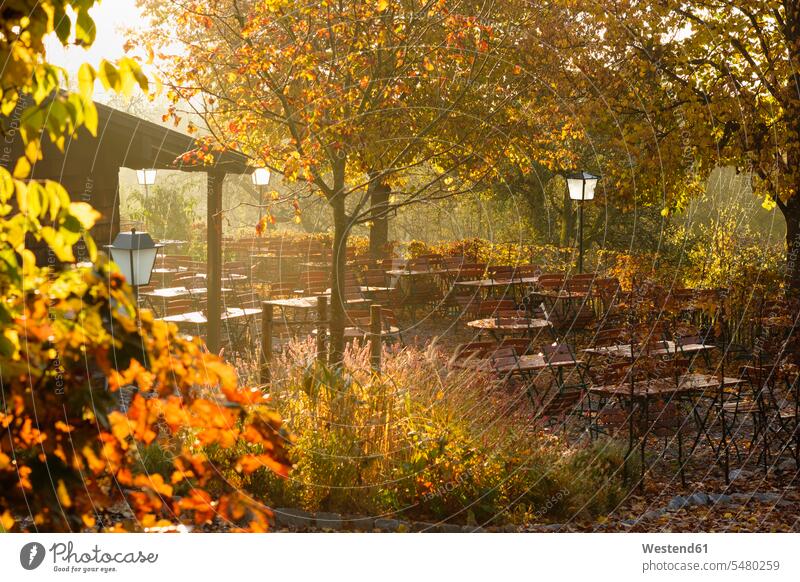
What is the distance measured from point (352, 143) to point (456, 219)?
13.9 metres

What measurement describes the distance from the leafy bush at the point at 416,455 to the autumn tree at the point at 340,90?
1.30 meters

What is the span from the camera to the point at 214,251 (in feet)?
A: 28.1

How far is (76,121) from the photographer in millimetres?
3500

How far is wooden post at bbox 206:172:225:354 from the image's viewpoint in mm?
8266

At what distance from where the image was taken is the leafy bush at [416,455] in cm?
610

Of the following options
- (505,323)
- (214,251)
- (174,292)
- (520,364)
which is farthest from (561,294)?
(214,251)

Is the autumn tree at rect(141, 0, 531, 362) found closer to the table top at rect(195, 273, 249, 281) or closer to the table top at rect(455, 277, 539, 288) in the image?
the table top at rect(195, 273, 249, 281)

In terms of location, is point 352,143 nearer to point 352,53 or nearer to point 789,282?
point 352,53

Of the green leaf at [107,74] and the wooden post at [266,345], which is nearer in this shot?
the green leaf at [107,74]

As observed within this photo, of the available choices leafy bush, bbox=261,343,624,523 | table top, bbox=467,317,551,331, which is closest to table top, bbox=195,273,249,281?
table top, bbox=467,317,551,331

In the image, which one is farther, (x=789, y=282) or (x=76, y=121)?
(x=789, y=282)

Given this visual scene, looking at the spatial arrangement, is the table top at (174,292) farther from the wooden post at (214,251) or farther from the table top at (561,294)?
the table top at (561,294)

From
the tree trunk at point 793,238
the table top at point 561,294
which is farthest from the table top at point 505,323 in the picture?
the tree trunk at point 793,238

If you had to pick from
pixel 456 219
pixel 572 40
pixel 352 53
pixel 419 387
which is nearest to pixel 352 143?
pixel 352 53
